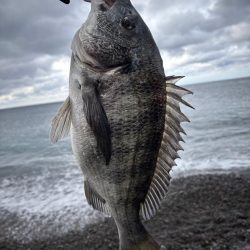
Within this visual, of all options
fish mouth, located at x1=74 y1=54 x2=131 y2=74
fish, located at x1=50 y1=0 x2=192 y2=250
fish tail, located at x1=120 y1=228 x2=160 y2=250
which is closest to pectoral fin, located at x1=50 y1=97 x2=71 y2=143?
fish, located at x1=50 y1=0 x2=192 y2=250

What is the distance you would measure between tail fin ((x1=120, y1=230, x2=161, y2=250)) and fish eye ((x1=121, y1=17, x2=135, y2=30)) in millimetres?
2040

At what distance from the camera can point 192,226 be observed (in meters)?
10.7

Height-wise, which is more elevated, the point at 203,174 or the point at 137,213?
the point at 137,213

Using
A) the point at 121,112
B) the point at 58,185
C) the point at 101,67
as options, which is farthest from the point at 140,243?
the point at 58,185

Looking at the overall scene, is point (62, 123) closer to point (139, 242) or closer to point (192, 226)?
point (139, 242)

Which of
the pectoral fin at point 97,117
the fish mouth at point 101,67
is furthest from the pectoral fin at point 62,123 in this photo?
the fish mouth at point 101,67

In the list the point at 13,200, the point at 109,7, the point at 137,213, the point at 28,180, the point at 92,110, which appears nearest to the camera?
the point at 92,110

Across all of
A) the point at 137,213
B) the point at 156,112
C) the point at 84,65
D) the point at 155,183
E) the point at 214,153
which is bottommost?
the point at 214,153

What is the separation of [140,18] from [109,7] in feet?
1.02

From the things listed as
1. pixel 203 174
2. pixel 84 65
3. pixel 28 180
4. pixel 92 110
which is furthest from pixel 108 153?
pixel 28 180

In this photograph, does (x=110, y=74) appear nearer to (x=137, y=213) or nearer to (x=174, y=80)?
(x=174, y=80)

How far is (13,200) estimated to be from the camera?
54.3 feet

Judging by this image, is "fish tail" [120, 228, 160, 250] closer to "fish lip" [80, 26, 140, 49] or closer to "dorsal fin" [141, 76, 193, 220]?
"dorsal fin" [141, 76, 193, 220]

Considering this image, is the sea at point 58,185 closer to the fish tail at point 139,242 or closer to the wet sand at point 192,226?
the wet sand at point 192,226
